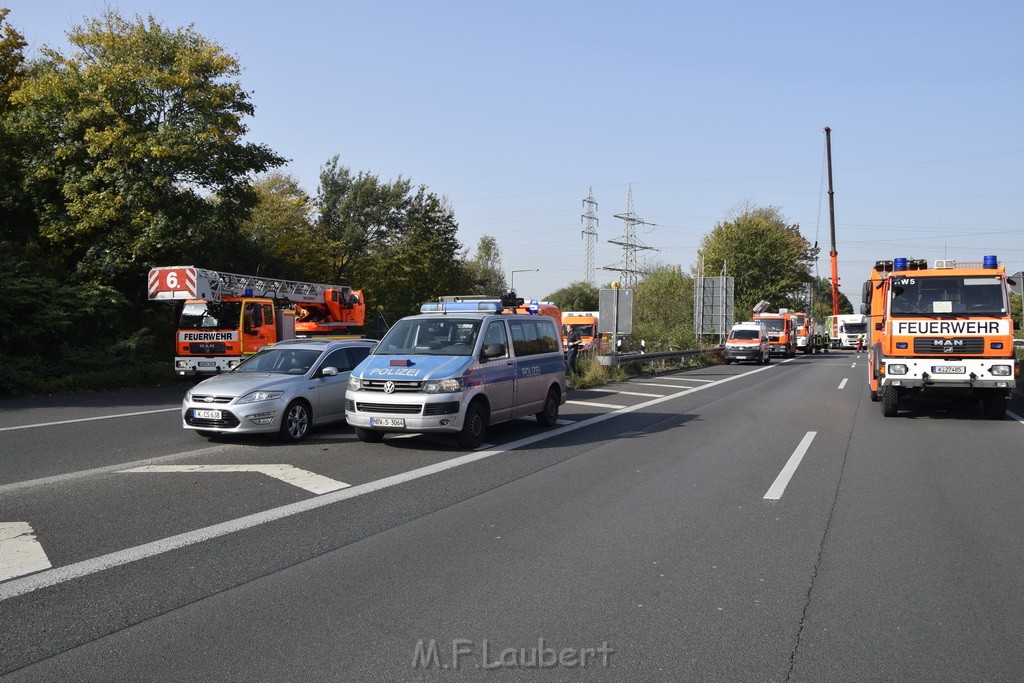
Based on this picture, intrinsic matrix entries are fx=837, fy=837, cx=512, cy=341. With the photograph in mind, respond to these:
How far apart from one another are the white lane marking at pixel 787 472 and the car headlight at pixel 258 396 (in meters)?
6.50

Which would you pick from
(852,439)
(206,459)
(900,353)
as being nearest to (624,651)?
(206,459)

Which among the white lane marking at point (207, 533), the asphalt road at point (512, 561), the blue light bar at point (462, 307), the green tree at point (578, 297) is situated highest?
the green tree at point (578, 297)

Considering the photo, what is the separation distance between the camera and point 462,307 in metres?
13.7

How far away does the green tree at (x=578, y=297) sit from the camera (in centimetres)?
10262

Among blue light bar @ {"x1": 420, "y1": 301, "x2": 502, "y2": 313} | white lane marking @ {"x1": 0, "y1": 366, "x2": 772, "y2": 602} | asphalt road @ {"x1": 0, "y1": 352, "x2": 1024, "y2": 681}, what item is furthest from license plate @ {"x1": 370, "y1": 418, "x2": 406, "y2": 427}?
blue light bar @ {"x1": 420, "y1": 301, "x2": 502, "y2": 313}

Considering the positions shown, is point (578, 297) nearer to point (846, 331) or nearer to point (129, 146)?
point (846, 331)

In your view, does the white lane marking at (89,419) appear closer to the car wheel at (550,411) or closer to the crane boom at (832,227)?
the car wheel at (550,411)

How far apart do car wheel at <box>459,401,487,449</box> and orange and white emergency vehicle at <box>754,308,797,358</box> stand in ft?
121

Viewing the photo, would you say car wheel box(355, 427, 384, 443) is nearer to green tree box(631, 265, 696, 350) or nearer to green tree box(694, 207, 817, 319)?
green tree box(631, 265, 696, 350)

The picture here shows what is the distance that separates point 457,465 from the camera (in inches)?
390

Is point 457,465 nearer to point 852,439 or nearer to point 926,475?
point 926,475

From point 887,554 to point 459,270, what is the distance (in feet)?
145

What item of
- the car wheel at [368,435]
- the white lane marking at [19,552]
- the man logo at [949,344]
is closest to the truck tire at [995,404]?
the man logo at [949,344]

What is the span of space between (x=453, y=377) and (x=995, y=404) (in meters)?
10.4
